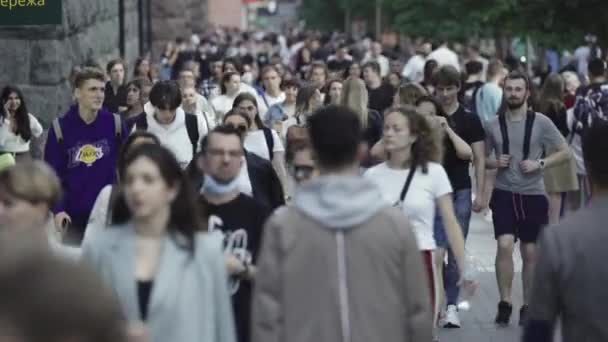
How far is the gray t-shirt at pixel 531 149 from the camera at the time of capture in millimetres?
11242

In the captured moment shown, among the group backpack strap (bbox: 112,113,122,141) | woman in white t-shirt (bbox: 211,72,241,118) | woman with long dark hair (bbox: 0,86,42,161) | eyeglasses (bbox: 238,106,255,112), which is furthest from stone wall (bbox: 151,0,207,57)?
backpack strap (bbox: 112,113,122,141)

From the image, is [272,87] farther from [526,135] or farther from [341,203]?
[341,203]

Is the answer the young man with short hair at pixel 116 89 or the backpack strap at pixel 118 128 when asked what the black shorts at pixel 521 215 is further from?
the young man with short hair at pixel 116 89

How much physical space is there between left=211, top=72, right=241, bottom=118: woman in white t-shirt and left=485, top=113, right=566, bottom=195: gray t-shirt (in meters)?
5.99

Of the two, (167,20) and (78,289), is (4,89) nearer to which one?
(78,289)

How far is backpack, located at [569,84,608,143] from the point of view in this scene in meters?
15.0

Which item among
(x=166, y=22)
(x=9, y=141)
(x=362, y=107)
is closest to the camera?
(x=362, y=107)

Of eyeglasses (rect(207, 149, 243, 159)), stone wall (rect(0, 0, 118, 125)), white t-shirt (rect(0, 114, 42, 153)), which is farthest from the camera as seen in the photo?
stone wall (rect(0, 0, 118, 125))

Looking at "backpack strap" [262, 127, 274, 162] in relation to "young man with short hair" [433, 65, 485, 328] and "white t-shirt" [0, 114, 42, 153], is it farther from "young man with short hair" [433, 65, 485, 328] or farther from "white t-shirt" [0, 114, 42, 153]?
"white t-shirt" [0, 114, 42, 153]

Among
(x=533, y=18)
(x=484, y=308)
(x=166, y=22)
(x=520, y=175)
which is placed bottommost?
(x=484, y=308)

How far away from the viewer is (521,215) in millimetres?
11172

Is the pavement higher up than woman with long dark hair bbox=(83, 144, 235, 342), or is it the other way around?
woman with long dark hair bbox=(83, 144, 235, 342)

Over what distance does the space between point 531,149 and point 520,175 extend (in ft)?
0.60

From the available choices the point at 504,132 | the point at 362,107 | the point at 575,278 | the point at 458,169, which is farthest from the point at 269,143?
the point at 575,278
